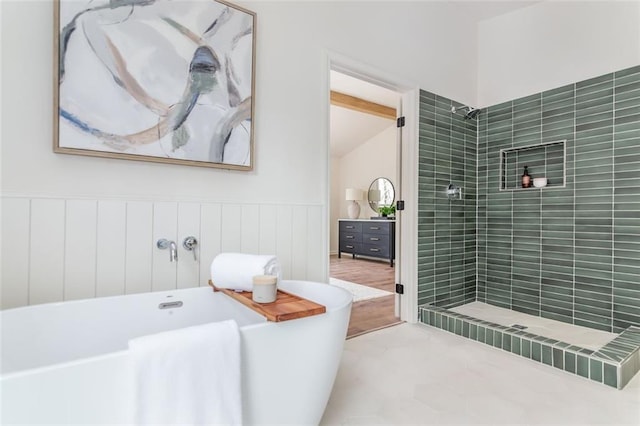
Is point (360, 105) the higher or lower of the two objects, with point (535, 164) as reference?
higher

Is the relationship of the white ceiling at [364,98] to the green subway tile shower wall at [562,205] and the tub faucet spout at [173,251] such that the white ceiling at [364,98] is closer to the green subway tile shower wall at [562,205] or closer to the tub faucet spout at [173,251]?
the green subway tile shower wall at [562,205]

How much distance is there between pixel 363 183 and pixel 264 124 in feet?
17.2

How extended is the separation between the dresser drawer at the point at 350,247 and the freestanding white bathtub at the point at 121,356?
4.86 meters

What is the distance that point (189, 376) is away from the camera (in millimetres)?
957

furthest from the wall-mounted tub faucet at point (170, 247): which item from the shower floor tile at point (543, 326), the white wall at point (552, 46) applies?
the white wall at point (552, 46)

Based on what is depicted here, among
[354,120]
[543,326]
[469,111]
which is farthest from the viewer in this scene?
[354,120]

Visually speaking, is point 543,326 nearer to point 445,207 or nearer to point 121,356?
point 445,207

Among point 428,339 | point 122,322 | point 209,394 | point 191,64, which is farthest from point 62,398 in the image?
point 428,339

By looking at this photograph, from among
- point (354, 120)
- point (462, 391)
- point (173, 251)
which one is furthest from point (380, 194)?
point (173, 251)

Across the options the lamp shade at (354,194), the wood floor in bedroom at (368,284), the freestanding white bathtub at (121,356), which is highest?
the lamp shade at (354,194)

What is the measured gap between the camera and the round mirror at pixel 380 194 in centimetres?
664

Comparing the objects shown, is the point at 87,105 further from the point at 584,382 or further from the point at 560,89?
the point at 560,89

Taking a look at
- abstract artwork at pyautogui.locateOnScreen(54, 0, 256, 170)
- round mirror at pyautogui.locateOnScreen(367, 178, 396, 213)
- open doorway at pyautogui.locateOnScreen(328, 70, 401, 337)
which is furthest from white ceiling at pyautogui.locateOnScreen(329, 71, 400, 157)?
abstract artwork at pyautogui.locateOnScreen(54, 0, 256, 170)

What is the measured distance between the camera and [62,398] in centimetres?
80
